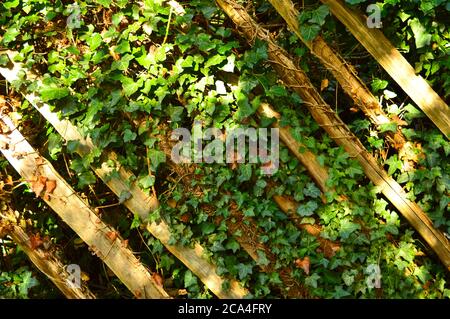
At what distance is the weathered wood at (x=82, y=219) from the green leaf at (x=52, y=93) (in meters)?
0.33

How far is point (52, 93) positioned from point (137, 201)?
0.67m

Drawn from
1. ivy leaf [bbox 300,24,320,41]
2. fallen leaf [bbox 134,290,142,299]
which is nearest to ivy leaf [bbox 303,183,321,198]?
ivy leaf [bbox 300,24,320,41]

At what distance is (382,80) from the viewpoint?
107 inches

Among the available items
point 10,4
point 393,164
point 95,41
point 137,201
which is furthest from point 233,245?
point 10,4

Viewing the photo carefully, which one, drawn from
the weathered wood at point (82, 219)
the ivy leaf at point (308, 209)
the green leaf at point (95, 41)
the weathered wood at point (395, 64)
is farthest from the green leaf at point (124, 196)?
the weathered wood at point (395, 64)

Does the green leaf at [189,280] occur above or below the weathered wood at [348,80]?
below

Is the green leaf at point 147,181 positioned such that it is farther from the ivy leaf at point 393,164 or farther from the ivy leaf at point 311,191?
the ivy leaf at point 393,164

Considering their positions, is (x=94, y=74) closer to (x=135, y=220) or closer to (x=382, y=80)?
(x=135, y=220)

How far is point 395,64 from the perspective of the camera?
2.58m

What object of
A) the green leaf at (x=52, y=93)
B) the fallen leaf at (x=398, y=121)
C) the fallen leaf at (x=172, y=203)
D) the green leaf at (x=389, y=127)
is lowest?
the fallen leaf at (x=172, y=203)

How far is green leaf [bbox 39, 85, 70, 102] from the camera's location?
2.67m

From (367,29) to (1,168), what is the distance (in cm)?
210

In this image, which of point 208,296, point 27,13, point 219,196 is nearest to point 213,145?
point 219,196

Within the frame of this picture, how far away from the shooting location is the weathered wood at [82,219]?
2.85 meters
